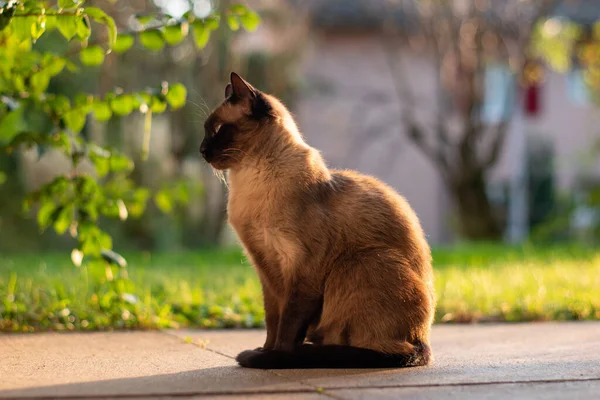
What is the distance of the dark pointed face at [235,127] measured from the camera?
3615 mm

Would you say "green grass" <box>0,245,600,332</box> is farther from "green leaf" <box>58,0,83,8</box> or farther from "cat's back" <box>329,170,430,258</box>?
"green leaf" <box>58,0,83,8</box>

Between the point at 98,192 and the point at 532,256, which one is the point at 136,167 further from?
the point at 98,192

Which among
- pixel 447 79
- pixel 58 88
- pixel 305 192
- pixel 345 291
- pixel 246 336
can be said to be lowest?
pixel 246 336

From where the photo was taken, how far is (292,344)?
340 centimetres

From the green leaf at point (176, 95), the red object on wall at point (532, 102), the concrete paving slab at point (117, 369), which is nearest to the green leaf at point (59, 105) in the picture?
the green leaf at point (176, 95)

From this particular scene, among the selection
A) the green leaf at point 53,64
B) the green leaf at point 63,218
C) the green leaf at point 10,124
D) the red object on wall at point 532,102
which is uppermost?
the red object on wall at point 532,102

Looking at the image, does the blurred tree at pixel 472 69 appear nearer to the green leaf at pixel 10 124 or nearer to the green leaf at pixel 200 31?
the green leaf at pixel 200 31

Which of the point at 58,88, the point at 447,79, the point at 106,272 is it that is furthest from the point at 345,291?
the point at 447,79

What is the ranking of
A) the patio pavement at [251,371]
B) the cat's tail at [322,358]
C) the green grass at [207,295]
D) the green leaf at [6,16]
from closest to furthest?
the patio pavement at [251,371], the cat's tail at [322,358], the green leaf at [6,16], the green grass at [207,295]

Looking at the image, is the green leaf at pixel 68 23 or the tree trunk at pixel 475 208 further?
the tree trunk at pixel 475 208

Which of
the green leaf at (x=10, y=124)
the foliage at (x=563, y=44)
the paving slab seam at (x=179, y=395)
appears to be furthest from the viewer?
the foliage at (x=563, y=44)

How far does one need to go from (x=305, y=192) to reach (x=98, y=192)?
5.49 ft

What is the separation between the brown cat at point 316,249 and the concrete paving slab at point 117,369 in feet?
0.91

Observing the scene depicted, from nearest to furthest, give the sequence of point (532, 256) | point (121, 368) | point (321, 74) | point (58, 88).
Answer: point (121, 368) → point (532, 256) → point (58, 88) → point (321, 74)
